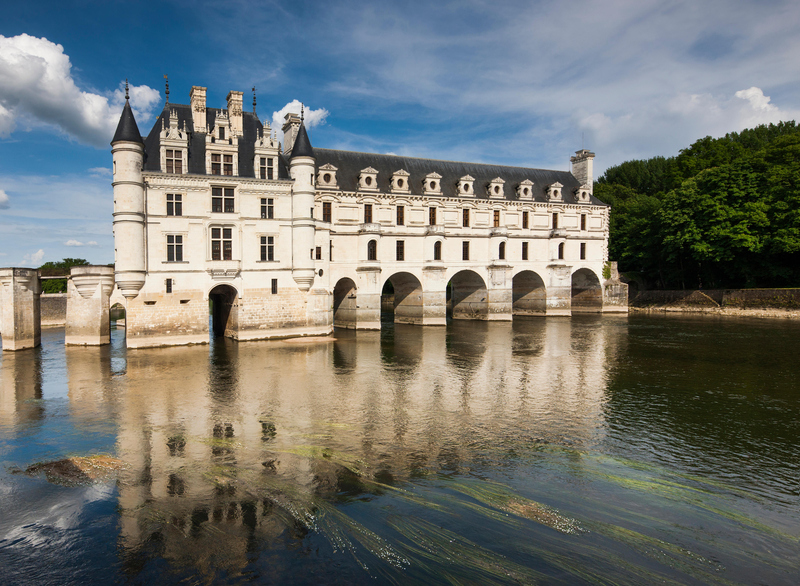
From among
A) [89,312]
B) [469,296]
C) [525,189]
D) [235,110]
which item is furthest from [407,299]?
[89,312]

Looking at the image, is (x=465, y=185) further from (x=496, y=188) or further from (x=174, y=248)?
(x=174, y=248)

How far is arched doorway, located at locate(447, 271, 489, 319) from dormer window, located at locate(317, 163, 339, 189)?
607 inches

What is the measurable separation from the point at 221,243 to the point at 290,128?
12405mm

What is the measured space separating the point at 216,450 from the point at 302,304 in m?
20.8

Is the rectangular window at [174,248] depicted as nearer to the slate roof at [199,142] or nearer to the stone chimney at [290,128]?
the slate roof at [199,142]

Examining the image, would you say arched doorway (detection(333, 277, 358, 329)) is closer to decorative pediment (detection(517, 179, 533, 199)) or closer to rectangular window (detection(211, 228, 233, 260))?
rectangular window (detection(211, 228, 233, 260))

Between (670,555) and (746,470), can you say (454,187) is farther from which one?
(670,555)

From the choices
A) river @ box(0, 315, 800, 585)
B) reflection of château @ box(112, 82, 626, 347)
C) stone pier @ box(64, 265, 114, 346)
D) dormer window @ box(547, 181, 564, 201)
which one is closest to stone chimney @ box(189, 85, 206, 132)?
reflection of château @ box(112, 82, 626, 347)

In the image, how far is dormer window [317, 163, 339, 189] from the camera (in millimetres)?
36969

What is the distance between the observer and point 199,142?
30.7 m

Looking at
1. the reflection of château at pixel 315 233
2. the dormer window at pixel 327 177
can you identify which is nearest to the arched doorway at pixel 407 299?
the reflection of château at pixel 315 233

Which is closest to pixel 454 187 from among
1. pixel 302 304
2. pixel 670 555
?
pixel 302 304

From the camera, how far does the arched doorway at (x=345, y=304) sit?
126 ft

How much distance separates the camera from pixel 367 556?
7.75 meters
